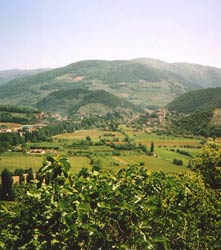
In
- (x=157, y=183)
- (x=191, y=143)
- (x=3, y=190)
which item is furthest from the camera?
(x=191, y=143)

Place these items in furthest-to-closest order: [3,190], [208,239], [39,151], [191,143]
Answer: [191,143]
[39,151]
[3,190]
[208,239]

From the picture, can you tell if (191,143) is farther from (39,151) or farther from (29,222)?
(29,222)

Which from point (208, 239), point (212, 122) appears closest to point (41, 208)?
point (208, 239)

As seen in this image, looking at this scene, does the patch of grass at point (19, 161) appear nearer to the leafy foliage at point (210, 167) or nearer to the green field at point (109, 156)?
the green field at point (109, 156)

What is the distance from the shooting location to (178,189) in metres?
9.96

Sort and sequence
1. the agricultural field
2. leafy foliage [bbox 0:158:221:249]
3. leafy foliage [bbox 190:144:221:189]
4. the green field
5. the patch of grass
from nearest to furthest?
leafy foliage [bbox 0:158:221:249] < leafy foliage [bbox 190:144:221:189] < the patch of grass < the green field < the agricultural field

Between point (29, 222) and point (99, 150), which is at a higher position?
point (29, 222)

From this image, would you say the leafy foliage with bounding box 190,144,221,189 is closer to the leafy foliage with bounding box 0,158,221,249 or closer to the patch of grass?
the leafy foliage with bounding box 0,158,221,249

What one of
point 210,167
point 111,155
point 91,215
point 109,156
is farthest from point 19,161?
point 91,215

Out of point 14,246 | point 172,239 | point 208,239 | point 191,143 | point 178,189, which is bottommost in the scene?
point 191,143

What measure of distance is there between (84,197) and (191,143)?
13753 cm

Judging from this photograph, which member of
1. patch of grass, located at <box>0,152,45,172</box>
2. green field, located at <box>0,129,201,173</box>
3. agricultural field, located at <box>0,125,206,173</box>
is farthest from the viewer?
agricultural field, located at <box>0,125,206,173</box>

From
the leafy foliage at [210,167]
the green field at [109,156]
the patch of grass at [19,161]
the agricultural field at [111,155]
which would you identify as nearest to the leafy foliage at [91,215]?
the leafy foliage at [210,167]

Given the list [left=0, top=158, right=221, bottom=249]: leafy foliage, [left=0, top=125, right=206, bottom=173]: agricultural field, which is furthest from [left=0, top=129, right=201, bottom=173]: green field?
[left=0, top=158, right=221, bottom=249]: leafy foliage
